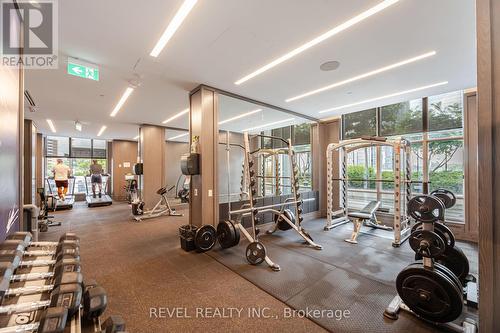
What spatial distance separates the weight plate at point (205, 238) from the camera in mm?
3812

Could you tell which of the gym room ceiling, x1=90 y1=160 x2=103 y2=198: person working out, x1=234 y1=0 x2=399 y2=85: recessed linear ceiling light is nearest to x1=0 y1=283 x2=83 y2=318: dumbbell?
the gym room ceiling

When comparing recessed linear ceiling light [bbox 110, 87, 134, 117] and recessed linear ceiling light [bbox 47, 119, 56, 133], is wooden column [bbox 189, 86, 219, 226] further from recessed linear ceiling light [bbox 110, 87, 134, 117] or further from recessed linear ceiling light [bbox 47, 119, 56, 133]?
recessed linear ceiling light [bbox 47, 119, 56, 133]

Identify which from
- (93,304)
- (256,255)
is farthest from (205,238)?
(93,304)

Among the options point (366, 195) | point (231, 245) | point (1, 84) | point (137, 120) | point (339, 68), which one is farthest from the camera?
point (137, 120)

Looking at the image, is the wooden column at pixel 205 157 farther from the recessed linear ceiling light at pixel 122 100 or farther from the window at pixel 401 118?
the window at pixel 401 118

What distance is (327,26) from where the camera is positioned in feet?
8.18

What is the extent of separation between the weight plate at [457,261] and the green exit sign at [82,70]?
5617 mm

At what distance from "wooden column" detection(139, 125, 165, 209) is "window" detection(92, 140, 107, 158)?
5993mm

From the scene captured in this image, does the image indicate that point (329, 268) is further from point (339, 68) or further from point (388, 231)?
point (339, 68)

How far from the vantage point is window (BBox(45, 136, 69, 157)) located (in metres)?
10.2

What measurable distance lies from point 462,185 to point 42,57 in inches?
327

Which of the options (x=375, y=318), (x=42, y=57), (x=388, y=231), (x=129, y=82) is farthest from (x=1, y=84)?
(x=388, y=231)

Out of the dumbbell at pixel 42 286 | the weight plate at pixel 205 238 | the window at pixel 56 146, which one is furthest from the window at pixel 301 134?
the window at pixel 56 146

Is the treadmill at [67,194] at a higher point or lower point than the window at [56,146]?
lower
